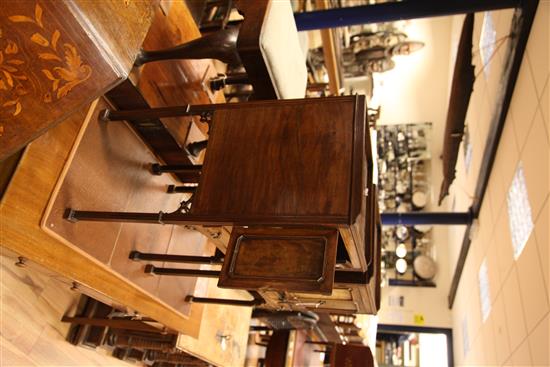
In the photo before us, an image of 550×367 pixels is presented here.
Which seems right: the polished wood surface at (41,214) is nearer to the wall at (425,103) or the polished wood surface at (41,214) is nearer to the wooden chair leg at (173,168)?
the wooden chair leg at (173,168)

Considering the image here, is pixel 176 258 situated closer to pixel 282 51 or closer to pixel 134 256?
pixel 134 256

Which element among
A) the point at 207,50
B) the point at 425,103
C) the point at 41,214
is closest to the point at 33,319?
the point at 41,214

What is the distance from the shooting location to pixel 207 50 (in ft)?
5.07

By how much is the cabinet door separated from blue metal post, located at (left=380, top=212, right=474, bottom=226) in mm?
4045

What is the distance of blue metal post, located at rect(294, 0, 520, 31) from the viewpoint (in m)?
2.85

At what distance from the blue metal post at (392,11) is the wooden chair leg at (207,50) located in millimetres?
1968

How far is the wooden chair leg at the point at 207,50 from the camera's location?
4.99 ft

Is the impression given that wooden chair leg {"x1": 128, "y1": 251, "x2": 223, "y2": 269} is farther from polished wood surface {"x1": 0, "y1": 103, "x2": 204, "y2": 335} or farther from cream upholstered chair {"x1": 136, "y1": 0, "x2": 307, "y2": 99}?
cream upholstered chair {"x1": 136, "y1": 0, "x2": 307, "y2": 99}

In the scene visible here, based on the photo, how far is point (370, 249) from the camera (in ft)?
5.50

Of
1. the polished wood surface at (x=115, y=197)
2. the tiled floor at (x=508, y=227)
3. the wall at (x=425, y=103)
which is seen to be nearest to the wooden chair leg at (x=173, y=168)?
the polished wood surface at (x=115, y=197)

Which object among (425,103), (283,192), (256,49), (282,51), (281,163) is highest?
(425,103)

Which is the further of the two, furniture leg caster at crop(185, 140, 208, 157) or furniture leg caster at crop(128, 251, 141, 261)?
furniture leg caster at crop(185, 140, 208, 157)

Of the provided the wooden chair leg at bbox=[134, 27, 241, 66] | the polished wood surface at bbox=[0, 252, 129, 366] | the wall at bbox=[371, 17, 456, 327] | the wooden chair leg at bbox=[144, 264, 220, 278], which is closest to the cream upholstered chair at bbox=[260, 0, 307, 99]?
the wooden chair leg at bbox=[134, 27, 241, 66]

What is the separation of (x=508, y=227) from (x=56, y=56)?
10.6 feet
